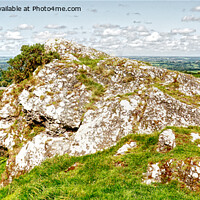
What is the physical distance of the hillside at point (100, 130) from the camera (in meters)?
8.55

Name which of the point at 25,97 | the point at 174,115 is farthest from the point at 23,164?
the point at 174,115

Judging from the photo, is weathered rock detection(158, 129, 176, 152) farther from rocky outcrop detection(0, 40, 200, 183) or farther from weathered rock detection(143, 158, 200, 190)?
rocky outcrop detection(0, 40, 200, 183)

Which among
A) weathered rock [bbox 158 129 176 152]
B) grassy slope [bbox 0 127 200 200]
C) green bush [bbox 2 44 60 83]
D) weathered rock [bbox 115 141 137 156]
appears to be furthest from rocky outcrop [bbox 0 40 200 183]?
weathered rock [bbox 158 129 176 152]

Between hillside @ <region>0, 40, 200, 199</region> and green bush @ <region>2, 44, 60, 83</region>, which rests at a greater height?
green bush @ <region>2, 44, 60, 83</region>

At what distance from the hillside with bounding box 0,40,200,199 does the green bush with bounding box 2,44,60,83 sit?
1.69 meters

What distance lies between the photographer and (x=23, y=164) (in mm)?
14516

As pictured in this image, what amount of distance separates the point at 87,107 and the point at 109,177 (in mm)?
9075

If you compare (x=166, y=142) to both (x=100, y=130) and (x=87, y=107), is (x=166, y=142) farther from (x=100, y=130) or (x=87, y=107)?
(x=87, y=107)

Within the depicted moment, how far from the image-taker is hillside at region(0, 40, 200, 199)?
855cm

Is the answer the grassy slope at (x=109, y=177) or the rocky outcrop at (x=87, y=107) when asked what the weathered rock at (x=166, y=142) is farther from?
the rocky outcrop at (x=87, y=107)

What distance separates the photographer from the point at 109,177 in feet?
29.7

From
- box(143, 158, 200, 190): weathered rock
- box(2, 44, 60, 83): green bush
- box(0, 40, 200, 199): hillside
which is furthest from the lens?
box(2, 44, 60, 83): green bush

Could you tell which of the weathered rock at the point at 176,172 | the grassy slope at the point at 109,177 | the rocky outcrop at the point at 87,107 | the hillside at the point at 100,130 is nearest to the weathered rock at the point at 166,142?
the hillside at the point at 100,130

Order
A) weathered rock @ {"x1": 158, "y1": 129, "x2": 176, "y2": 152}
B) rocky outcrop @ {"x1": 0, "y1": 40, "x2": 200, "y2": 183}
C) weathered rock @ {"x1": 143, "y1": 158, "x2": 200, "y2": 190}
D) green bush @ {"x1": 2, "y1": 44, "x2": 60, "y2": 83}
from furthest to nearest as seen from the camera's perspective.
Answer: green bush @ {"x1": 2, "y1": 44, "x2": 60, "y2": 83} < rocky outcrop @ {"x1": 0, "y1": 40, "x2": 200, "y2": 183} < weathered rock @ {"x1": 158, "y1": 129, "x2": 176, "y2": 152} < weathered rock @ {"x1": 143, "y1": 158, "x2": 200, "y2": 190}
